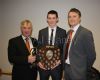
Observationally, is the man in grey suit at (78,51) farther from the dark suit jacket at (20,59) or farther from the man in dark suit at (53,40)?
the dark suit jacket at (20,59)

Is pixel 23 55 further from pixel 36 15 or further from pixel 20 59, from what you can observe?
pixel 36 15

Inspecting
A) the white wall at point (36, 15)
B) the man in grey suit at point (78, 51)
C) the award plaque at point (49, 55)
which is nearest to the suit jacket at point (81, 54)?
the man in grey suit at point (78, 51)

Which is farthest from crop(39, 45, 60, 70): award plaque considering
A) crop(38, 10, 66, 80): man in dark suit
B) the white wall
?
the white wall

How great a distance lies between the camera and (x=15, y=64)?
311 centimetres

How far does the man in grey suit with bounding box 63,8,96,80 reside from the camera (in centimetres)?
267

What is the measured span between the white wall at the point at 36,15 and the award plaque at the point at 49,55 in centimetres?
95

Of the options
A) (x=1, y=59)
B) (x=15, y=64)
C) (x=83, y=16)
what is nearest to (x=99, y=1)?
(x=83, y=16)

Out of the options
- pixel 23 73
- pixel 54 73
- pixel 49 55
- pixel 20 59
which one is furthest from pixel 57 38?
pixel 23 73

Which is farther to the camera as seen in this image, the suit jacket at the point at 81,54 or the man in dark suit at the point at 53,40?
the man in dark suit at the point at 53,40

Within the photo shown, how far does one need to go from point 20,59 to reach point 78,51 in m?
0.88

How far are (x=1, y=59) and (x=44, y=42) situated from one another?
1.46m

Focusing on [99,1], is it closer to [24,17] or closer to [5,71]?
[24,17]

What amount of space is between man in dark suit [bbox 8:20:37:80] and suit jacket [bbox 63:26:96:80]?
A: 0.62m

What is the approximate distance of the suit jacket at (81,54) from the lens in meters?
2.67
